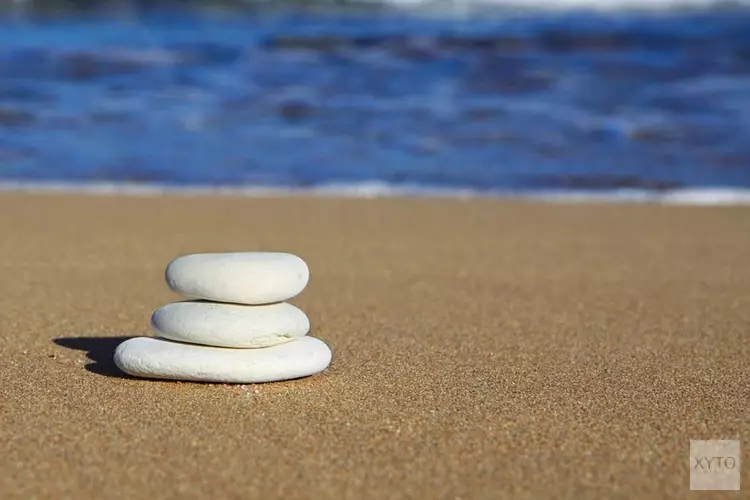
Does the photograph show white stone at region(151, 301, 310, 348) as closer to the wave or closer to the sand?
the sand

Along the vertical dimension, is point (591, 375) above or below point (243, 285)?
below

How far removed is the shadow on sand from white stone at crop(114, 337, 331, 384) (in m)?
0.17

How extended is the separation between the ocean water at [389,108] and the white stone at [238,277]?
5.79 metres

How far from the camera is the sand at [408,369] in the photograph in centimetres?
282

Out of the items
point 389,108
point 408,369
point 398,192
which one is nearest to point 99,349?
point 408,369

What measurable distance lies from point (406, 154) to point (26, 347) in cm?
716

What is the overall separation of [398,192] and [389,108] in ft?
13.4

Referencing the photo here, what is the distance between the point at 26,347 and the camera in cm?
411

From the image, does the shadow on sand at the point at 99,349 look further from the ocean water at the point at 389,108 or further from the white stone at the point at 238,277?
the ocean water at the point at 389,108

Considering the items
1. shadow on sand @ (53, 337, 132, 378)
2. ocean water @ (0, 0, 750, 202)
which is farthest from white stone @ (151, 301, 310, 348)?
ocean water @ (0, 0, 750, 202)

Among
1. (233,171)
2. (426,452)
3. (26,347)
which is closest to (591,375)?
(426,452)

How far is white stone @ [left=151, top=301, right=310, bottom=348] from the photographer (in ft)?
11.4

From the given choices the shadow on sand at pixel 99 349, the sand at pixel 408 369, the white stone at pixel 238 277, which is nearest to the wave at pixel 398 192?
the sand at pixel 408 369

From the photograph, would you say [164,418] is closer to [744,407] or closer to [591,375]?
[591,375]
